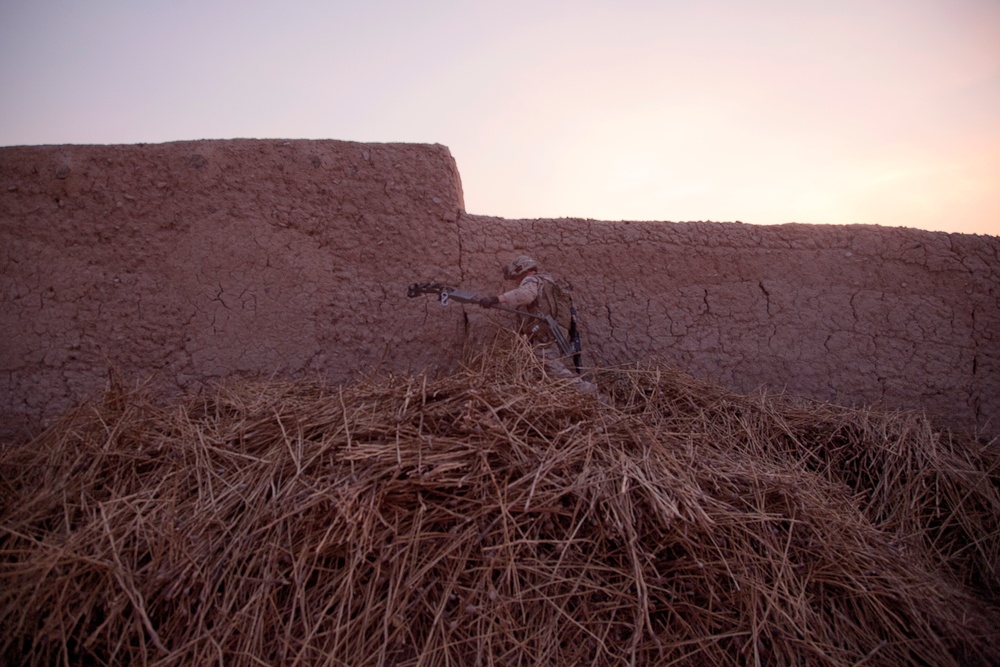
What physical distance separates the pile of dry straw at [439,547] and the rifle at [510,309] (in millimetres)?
881

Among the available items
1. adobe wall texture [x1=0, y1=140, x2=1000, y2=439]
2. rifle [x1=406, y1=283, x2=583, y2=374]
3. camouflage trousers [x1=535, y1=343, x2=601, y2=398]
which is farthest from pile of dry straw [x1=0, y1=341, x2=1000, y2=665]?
adobe wall texture [x1=0, y1=140, x2=1000, y2=439]

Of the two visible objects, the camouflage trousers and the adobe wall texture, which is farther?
the adobe wall texture

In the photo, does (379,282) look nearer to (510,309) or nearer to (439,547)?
(510,309)

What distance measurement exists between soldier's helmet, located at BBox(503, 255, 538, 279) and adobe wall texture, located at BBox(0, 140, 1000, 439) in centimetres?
27

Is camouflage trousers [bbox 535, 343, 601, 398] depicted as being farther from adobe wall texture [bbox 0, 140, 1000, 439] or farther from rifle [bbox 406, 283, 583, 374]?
adobe wall texture [bbox 0, 140, 1000, 439]

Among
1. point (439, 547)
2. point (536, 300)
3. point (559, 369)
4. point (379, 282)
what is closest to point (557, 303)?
point (536, 300)

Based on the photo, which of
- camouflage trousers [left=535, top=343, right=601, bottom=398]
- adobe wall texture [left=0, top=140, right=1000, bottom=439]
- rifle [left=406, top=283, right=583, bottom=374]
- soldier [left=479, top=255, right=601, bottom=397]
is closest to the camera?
camouflage trousers [left=535, top=343, right=601, bottom=398]

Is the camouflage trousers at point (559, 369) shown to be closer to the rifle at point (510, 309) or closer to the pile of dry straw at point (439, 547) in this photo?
the rifle at point (510, 309)

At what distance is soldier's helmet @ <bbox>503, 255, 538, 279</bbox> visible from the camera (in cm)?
395

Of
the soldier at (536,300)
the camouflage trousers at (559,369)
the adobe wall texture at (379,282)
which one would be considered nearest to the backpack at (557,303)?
the soldier at (536,300)

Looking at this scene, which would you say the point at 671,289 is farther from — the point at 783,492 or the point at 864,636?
the point at 864,636

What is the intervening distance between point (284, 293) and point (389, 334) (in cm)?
64

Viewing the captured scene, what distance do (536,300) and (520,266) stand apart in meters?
0.24

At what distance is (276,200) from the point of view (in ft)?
13.4
